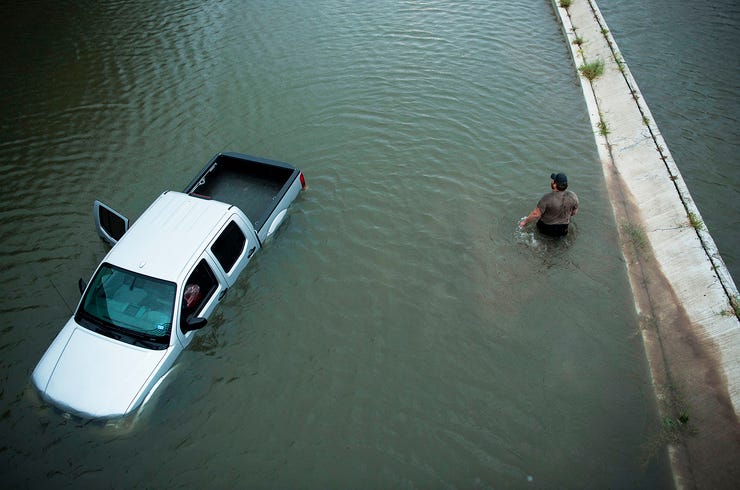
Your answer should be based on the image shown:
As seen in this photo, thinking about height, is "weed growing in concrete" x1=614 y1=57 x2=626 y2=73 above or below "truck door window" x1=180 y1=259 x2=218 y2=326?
above

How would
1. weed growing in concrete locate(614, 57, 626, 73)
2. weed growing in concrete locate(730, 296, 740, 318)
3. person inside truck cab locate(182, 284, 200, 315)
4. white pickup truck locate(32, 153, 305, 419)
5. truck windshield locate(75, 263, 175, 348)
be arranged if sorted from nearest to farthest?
white pickup truck locate(32, 153, 305, 419) < truck windshield locate(75, 263, 175, 348) < person inside truck cab locate(182, 284, 200, 315) < weed growing in concrete locate(730, 296, 740, 318) < weed growing in concrete locate(614, 57, 626, 73)

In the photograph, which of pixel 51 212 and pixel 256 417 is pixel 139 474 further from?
pixel 51 212

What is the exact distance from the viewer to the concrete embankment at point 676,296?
5383mm

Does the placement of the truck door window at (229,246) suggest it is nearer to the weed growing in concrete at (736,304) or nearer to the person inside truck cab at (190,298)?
the person inside truck cab at (190,298)

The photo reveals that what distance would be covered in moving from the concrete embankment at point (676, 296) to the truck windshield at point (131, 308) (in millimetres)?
6874

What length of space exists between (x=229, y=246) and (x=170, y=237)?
34.4 inches

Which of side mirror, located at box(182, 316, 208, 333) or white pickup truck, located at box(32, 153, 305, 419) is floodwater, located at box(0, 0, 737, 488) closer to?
white pickup truck, located at box(32, 153, 305, 419)

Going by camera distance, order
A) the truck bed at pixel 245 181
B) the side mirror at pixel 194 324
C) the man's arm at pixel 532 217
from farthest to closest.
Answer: the truck bed at pixel 245 181 < the man's arm at pixel 532 217 < the side mirror at pixel 194 324

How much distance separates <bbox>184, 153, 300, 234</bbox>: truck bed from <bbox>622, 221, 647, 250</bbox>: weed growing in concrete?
6468 millimetres

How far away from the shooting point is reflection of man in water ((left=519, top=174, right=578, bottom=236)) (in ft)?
23.0

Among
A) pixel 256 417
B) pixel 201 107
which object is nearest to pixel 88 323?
pixel 256 417

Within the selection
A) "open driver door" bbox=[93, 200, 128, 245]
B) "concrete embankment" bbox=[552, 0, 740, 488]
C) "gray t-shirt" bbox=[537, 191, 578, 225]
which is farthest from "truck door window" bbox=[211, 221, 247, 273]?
"concrete embankment" bbox=[552, 0, 740, 488]

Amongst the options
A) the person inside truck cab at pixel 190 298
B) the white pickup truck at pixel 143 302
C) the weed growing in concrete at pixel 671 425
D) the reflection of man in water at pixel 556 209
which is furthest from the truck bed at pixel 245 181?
the weed growing in concrete at pixel 671 425

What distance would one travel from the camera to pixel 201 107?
11406 millimetres
